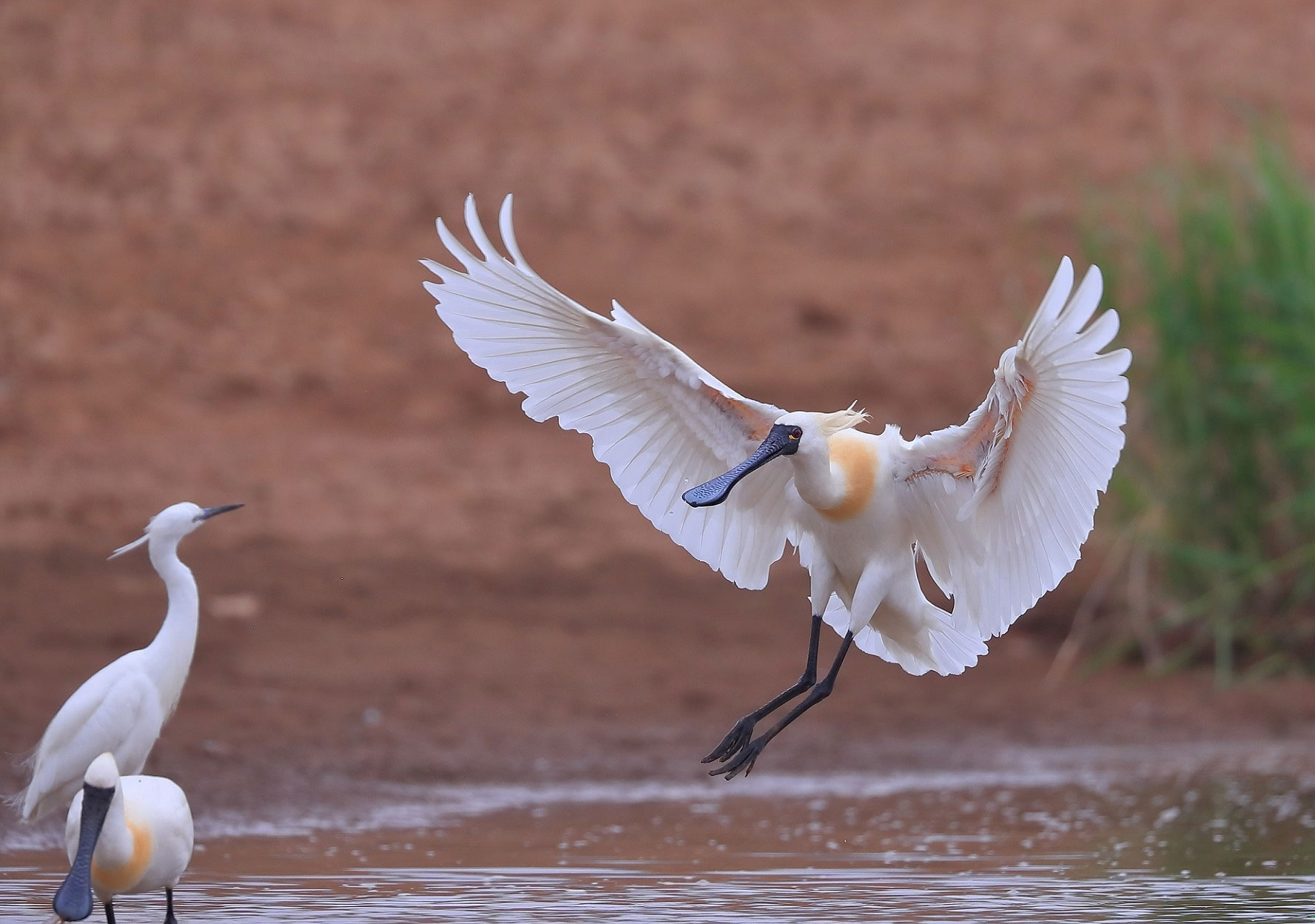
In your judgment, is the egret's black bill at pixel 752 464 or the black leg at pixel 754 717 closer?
the egret's black bill at pixel 752 464

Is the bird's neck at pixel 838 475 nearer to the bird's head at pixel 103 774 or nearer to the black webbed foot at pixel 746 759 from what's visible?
the black webbed foot at pixel 746 759

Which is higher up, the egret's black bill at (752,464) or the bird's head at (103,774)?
the egret's black bill at (752,464)

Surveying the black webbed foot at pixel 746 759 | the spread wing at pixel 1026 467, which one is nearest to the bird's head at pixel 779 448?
the spread wing at pixel 1026 467

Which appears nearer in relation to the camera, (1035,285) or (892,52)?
(1035,285)

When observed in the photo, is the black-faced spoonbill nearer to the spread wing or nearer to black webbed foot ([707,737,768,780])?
black webbed foot ([707,737,768,780])

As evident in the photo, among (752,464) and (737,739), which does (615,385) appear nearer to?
(752,464)

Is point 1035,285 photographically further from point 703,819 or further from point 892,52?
point 703,819

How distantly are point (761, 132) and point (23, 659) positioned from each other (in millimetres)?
11351

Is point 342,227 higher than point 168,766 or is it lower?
higher

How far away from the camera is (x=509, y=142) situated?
19484 millimetres

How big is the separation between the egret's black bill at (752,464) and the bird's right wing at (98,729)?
194 cm

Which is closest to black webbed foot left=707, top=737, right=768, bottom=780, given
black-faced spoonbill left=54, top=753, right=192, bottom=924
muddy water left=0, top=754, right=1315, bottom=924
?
muddy water left=0, top=754, right=1315, bottom=924

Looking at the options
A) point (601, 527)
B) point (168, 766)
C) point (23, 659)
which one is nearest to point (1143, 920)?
point (168, 766)

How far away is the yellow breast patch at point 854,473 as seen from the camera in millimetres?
7035
